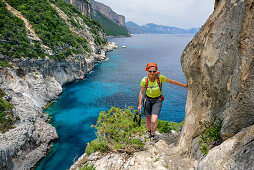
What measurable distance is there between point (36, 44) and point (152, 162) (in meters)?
33.1

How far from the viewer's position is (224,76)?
16.0 feet

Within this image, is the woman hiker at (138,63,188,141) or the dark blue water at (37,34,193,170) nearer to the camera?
the woman hiker at (138,63,188,141)

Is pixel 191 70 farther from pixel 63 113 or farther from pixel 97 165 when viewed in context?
pixel 63 113

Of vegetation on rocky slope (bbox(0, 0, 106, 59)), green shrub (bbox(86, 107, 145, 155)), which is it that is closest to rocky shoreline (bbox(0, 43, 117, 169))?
A: vegetation on rocky slope (bbox(0, 0, 106, 59))

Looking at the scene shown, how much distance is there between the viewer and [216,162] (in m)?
4.09

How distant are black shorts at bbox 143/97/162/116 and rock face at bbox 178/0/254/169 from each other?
1433 mm

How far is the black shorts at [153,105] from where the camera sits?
22.2 ft

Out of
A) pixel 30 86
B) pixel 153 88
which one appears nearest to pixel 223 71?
pixel 153 88

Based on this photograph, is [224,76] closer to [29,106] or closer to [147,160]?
[147,160]

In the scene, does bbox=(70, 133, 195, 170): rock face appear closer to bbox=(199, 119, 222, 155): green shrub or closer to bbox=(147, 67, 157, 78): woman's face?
bbox=(199, 119, 222, 155): green shrub

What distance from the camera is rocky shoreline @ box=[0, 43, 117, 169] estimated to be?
15.0 m

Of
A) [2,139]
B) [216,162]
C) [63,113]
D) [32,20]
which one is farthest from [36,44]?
[216,162]

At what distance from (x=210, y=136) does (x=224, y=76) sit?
6.82 ft

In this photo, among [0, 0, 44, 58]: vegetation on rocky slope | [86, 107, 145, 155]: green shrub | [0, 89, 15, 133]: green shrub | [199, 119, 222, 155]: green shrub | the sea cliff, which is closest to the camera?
the sea cliff
